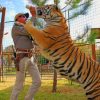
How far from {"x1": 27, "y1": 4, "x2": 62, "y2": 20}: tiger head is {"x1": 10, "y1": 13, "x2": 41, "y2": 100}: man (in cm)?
82

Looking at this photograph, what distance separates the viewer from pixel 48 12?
6.22 meters

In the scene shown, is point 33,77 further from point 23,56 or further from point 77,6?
point 77,6

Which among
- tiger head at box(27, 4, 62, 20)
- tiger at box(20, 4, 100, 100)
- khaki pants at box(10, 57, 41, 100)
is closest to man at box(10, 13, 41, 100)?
khaki pants at box(10, 57, 41, 100)

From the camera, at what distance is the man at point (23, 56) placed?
7121 mm

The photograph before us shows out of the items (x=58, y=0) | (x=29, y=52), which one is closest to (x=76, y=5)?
(x=58, y=0)

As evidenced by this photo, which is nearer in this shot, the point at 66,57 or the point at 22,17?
the point at 66,57

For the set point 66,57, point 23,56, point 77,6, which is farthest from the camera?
point 77,6

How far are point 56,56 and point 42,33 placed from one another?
1.47 ft

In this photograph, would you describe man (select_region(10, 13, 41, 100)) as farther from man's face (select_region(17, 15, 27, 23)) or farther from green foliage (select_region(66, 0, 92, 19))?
green foliage (select_region(66, 0, 92, 19))

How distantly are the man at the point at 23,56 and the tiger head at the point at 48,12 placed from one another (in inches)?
32.3

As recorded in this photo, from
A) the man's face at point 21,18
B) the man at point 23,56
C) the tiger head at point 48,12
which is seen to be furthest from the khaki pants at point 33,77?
the tiger head at point 48,12

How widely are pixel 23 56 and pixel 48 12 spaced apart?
1285 millimetres

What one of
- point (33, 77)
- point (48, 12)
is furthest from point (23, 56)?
point (48, 12)

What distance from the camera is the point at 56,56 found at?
6.00 m
